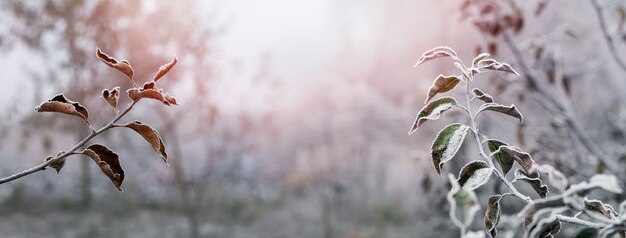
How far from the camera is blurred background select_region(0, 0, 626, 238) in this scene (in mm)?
3906

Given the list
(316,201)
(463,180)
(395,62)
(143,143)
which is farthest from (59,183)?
(463,180)

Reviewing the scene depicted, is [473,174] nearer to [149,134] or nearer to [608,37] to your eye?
[149,134]

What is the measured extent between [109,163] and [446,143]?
366mm

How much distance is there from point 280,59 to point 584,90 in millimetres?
5745

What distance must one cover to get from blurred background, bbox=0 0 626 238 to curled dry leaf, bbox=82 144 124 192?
134 centimetres

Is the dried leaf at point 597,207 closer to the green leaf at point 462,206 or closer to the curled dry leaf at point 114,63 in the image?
the green leaf at point 462,206

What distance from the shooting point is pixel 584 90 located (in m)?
8.22

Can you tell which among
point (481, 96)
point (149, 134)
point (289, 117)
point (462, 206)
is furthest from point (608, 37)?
point (289, 117)

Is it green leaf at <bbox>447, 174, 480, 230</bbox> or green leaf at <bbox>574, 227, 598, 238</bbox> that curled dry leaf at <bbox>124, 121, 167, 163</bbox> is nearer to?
green leaf at <bbox>447, 174, 480, 230</bbox>

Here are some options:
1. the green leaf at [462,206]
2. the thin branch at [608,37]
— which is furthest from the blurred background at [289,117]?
the green leaf at [462,206]

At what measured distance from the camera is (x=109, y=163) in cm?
64

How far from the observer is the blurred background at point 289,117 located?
391 centimetres

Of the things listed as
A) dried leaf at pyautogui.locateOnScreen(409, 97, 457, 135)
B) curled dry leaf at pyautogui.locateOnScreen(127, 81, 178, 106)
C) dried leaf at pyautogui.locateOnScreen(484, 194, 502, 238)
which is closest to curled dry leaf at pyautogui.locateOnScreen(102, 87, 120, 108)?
curled dry leaf at pyautogui.locateOnScreen(127, 81, 178, 106)

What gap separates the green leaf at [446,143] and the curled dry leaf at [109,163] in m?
0.34
